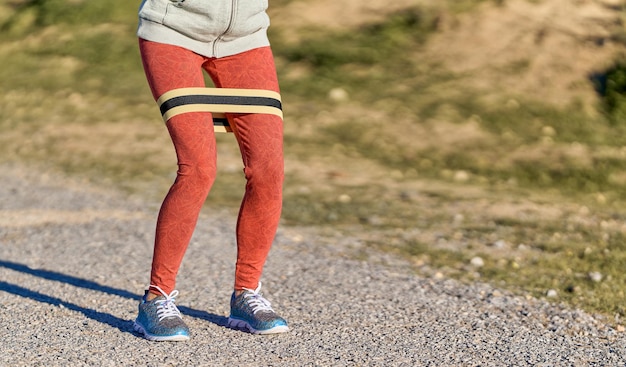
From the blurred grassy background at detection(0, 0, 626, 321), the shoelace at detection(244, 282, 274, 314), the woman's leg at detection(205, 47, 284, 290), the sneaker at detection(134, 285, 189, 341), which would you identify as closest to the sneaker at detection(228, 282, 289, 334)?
the shoelace at detection(244, 282, 274, 314)

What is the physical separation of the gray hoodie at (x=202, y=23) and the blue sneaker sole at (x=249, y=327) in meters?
1.05

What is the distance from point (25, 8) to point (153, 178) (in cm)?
727

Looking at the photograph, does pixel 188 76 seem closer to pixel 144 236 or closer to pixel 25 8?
pixel 144 236

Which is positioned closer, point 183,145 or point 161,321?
point 183,145

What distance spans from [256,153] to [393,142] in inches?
228

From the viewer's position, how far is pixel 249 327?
4.17m

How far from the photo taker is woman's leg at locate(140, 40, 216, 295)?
12.7 ft

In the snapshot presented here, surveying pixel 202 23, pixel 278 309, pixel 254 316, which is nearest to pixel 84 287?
pixel 278 309

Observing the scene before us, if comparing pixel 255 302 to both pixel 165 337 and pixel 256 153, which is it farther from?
pixel 256 153

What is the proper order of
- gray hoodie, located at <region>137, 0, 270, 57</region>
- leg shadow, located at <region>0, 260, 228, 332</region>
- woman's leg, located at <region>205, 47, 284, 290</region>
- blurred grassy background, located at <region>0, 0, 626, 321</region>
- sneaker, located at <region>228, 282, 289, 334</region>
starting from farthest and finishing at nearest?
blurred grassy background, located at <region>0, 0, 626, 321</region> → leg shadow, located at <region>0, 260, 228, 332</region> → sneaker, located at <region>228, 282, 289, 334</region> → woman's leg, located at <region>205, 47, 284, 290</region> → gray hoodie, located at <region>137, 0, 270, 57</region>

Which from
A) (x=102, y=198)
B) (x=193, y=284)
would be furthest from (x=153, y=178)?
(x=193, y=284)

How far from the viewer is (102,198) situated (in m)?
7.47

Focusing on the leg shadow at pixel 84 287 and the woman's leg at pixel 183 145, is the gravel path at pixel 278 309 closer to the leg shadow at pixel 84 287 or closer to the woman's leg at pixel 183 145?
the leg shadow at pixel 84 287

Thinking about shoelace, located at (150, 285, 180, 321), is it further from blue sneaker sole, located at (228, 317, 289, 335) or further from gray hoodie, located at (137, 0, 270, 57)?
gray hoodie, located at (137, 0, 270, 57)
